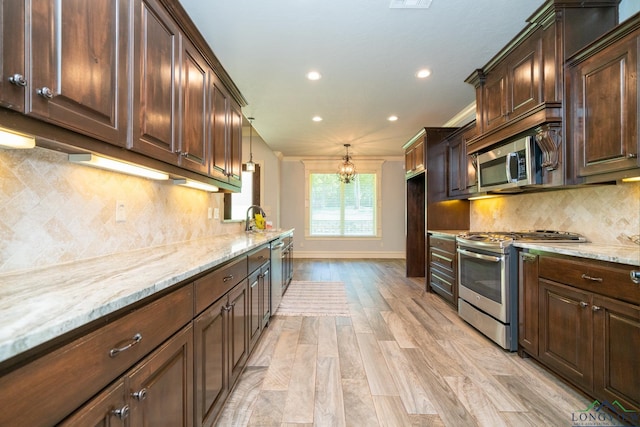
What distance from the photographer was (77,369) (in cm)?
68

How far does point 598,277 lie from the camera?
1.67 m

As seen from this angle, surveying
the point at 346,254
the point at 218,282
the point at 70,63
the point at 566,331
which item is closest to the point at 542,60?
Answer: the point at 566,331

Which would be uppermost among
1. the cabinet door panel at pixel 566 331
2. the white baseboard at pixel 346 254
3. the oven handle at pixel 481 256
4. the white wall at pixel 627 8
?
the white wall at pixel 627 8

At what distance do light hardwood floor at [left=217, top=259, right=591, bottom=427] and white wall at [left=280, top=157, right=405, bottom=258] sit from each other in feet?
14.5

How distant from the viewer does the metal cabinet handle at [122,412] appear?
796 mm

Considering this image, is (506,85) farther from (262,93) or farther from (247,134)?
(247,134)

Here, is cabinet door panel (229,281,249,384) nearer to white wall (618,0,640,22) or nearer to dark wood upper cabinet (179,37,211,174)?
dark wood upper cabinet (179,37,211,174)

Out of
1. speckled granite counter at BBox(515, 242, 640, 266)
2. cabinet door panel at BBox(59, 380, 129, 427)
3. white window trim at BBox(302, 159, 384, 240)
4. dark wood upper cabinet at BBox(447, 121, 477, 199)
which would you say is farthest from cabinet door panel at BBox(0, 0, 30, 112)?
white window trim at BBox(302, 159, 384, 240)

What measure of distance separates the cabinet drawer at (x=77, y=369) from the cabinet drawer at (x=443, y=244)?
345 cm

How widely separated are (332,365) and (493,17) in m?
3.09

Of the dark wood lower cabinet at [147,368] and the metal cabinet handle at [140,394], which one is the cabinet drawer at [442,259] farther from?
the metal cabinet handle at [140,394]

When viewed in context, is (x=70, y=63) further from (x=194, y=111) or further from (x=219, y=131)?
(x=219, y=131)

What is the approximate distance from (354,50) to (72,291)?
2912 mm

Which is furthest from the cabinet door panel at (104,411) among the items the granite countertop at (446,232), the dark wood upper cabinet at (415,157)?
the dark wood upper cabinet at (415,157)
